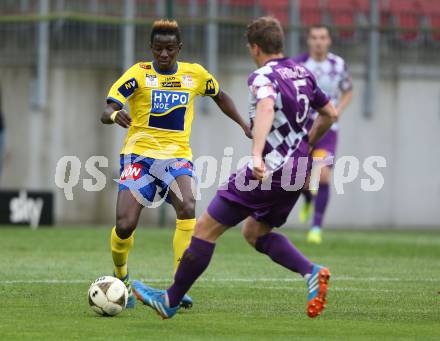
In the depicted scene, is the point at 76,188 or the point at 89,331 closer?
the point at 89,331

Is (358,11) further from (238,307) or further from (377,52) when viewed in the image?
(238,307)

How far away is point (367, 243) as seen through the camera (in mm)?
15836

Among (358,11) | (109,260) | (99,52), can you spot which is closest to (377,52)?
(358,11)

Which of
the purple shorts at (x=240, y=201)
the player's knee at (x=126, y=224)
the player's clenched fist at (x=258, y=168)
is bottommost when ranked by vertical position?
the player's knee at (x=126, y=224)

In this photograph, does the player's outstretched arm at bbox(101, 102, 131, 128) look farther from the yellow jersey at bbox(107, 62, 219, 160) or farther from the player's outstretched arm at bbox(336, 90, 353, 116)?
the player's outstretched arm at bbox(336, 90, 353, 116)

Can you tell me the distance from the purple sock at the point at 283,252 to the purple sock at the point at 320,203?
757 centimetres

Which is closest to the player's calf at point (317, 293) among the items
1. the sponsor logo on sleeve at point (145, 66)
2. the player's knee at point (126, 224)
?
the player's knee at point (126, 224)

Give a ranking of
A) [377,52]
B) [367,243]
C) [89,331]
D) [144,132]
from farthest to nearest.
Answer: [377,52]
[367,243]
[144,132]
[89,331]

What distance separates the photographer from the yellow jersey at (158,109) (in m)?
9.05

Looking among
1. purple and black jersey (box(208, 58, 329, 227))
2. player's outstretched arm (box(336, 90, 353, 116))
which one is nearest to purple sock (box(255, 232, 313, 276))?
purple and black jersey (box(208, 58, 329, 227))

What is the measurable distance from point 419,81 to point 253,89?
47.0 feet

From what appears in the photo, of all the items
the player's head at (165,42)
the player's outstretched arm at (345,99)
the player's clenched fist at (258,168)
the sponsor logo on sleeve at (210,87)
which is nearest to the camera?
the player's clenched fist at (258,168)

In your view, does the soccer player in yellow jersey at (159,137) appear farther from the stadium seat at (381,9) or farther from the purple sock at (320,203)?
the stadium seat at (381,9)

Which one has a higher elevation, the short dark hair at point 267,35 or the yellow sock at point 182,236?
the short dark hair at point 267,35
